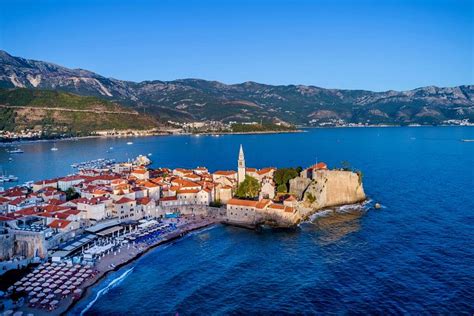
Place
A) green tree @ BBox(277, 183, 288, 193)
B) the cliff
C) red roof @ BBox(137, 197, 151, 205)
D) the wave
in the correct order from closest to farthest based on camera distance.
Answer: the wave → red roof @ BBox(137, 197, 151, 205) → the cliff → green tree @ BBox(277, 183, 288, 193)

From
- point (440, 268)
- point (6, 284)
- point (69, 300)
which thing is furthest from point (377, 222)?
point (6, 284)

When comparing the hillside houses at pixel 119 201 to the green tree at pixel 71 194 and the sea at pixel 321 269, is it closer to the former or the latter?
the green tree at pixel 71 194

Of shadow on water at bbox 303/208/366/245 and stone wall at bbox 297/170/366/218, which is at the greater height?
stone wall at bbox 297/170/366/218

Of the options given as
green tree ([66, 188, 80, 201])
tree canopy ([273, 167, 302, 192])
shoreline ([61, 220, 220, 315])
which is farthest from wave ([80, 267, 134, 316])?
tree canopy ([273, 167, 302, 192])

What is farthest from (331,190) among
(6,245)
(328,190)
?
(6,245)

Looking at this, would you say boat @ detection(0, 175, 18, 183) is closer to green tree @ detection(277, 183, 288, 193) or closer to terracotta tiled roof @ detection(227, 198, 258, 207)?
terracotta tiled roof @ detection(227, 198, 258, 207)

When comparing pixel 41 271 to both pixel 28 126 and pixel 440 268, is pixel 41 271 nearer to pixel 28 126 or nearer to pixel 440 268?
pixel 440 268

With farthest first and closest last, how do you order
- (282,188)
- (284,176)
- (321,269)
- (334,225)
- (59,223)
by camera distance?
(284,176)
(282,188)
(334,225)
(59,223)
(321,269)

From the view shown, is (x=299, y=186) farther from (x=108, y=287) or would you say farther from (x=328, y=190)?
(x=108, y=287)
